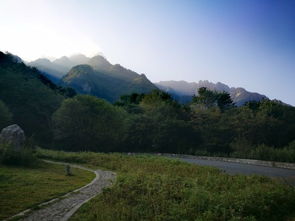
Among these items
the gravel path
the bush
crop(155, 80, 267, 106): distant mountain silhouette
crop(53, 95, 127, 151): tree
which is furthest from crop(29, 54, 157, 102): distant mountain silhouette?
the gravel path

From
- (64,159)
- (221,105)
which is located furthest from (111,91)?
(64,159)

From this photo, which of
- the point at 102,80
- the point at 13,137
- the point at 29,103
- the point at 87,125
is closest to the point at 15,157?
the point at 13,137

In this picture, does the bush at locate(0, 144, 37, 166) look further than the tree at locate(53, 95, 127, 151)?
No

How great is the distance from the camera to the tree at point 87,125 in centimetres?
3959

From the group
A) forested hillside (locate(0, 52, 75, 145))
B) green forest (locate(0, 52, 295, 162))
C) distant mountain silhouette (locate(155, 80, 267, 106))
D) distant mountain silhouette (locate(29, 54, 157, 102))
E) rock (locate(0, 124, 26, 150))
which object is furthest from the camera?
distant mountain silhouette (locate(155, 80, 267, 106))

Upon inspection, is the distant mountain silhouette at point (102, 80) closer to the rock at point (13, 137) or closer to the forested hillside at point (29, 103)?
the forested hillside at point (29, 103)

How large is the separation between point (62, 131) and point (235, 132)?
73.1 ft

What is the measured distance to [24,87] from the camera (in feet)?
152

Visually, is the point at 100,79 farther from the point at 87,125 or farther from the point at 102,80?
the point at 87,125

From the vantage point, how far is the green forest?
123ft

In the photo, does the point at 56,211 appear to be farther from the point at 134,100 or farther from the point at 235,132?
the point at 134,100

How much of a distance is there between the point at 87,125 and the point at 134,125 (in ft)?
21.9

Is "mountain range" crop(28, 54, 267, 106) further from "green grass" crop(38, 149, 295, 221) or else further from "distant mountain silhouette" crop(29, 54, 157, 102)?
"green grass" crop(38, 149, 295, 221)

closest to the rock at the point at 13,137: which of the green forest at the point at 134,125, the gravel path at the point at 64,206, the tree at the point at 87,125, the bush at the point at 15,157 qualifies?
the bush at the point at 15,157
